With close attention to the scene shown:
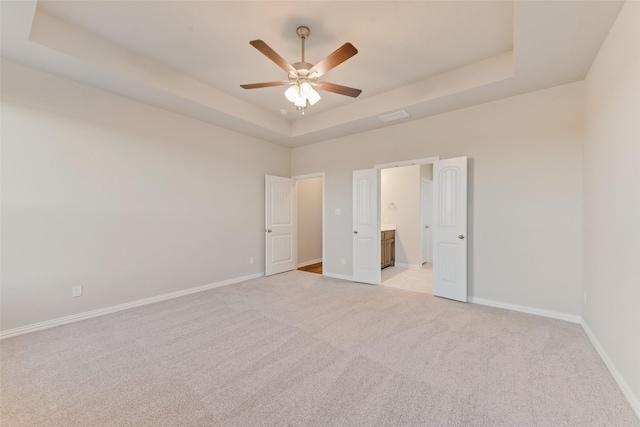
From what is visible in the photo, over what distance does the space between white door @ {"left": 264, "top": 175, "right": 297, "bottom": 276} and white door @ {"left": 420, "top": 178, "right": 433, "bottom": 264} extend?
2.93 m

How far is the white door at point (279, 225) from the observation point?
5.11m

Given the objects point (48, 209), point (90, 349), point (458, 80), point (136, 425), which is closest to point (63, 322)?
point (90, 349)

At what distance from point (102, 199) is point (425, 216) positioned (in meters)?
5.99

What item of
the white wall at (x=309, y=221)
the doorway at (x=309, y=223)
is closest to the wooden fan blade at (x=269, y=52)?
the doorway at (x=309, y=223)

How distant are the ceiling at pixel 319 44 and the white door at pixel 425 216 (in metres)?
2.61

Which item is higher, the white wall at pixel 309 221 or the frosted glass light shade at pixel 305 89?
the frosted glass light shade at pixel 305 89

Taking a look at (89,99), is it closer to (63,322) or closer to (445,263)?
(63,322)

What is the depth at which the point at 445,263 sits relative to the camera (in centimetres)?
368

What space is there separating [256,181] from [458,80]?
3.60 meters

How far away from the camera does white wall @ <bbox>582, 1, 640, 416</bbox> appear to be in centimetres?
165

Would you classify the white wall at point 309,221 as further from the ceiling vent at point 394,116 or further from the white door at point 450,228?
the white door at point 450,228

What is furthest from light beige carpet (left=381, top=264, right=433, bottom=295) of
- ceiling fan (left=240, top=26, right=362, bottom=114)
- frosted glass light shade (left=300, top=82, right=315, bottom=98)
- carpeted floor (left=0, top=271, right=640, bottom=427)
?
frosted glass light shade (left=300, top=82, right=315, bottom=98)

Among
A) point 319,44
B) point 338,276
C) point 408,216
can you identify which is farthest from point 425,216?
point 319,44

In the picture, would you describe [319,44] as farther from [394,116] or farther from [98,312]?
[98,312]
